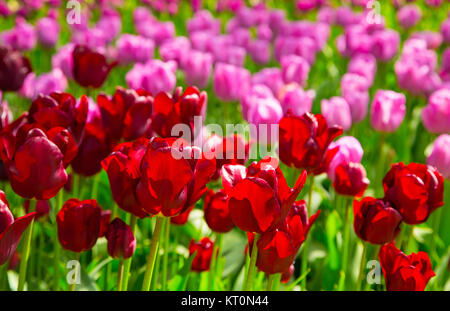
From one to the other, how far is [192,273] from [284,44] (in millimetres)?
1909

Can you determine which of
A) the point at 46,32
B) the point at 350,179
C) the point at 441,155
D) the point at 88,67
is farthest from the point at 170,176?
the point at 46,32

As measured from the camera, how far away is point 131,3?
232 inches

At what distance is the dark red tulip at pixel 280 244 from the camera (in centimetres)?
107

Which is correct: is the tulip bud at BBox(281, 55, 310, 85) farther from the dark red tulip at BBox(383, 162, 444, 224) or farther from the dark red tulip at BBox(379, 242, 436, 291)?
the dark red tulip at BBox(379, 242, 436, 291)

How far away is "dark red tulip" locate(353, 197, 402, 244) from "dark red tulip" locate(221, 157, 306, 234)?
250 mm

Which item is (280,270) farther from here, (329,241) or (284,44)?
(284,44)

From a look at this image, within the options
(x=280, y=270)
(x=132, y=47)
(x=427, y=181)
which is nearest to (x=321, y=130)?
(x=427, y=181)

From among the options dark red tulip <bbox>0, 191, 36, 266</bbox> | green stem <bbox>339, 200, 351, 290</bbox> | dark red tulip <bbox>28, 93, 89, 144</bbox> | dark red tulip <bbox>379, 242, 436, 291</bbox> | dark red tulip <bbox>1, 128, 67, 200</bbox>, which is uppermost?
dark red tulip <bbox>28, 93, 89, 144</bbox>

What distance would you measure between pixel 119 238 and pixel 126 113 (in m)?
0.32

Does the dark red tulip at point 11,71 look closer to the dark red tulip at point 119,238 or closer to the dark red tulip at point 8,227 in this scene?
the dark red tulip at point 119,238

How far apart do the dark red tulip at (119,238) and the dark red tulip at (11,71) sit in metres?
1.08

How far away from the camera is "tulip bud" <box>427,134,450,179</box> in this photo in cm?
166

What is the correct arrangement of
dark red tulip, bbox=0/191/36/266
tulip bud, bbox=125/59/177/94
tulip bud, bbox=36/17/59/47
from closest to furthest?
dark red tulip, bbox=0/191/36/266 → tulip bud, bbox=125/59/177/94 → tulip bud, bbox=36/17/59/47

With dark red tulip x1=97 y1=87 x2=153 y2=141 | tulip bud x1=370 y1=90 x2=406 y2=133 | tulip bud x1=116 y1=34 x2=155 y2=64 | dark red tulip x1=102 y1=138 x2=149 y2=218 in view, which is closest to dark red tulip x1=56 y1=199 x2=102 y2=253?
dark red tulip x1=102 y1=138 x2=149 y2=218
